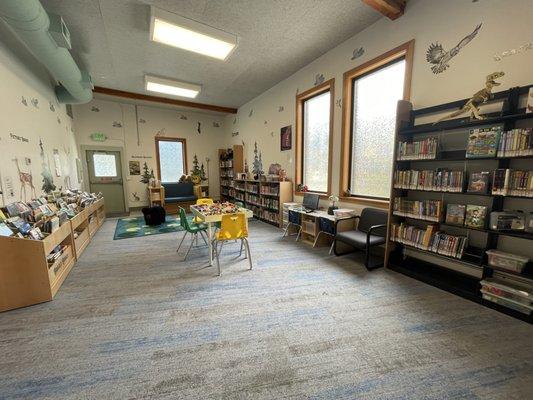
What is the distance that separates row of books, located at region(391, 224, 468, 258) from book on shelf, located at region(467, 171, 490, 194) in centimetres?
51

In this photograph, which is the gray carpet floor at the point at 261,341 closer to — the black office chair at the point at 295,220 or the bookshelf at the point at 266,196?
the black office chair at the point at 295,220

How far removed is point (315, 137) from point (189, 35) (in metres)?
2.75

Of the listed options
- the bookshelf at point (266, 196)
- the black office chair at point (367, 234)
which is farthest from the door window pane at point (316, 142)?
A: the black office chair at point (367, 234)

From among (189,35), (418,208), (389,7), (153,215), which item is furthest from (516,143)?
(153,215)

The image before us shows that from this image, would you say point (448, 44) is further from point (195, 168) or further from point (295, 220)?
point (195, 168)

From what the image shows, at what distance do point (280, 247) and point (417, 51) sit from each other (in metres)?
3.32

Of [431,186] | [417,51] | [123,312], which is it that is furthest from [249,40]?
[123,312]

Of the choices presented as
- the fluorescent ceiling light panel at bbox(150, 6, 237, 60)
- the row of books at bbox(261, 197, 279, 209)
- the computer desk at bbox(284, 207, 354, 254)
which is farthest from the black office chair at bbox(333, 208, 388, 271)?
the fluorescent ceiling light panel at bbox(150, 6, 237, 60)

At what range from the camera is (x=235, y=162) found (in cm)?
721

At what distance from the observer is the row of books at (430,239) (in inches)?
93.7

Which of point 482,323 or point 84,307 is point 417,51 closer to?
point 482,323

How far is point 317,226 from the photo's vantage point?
3941mm

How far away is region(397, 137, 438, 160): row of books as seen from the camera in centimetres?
248

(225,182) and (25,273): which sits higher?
(225,182)
